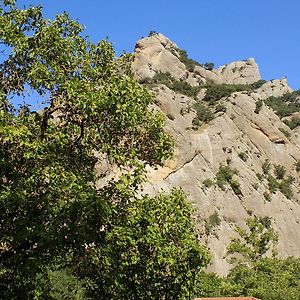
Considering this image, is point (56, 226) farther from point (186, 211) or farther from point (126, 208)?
point (186, 211)

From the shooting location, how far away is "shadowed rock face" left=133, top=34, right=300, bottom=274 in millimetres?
60969

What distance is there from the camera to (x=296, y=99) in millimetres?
117875

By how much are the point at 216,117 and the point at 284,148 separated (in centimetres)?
1289

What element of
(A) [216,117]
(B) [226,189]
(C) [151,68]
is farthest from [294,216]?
(C) [151,68]

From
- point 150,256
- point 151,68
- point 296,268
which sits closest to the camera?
point 150,256

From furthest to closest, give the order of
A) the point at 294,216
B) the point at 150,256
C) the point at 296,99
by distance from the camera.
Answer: the point at 296,99, the point at 294,216, the point at 150,256

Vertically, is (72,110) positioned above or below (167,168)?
below

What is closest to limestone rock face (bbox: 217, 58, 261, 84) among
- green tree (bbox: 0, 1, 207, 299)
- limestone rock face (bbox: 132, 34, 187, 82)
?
limestone rock face (bbox: 132, 34, 187, 82)

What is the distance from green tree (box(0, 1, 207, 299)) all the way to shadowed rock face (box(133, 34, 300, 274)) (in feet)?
138

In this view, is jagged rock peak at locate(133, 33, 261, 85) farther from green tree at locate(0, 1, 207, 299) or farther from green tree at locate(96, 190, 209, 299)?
green tree at locate(96, 190, 209, 299)

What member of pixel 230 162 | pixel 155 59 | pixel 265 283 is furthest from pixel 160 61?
pixel 265 283

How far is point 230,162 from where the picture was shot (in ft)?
224

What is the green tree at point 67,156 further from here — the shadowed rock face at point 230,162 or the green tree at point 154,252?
the shadowed rock face at point 230,162

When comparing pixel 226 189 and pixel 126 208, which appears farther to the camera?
pixel 226 189
